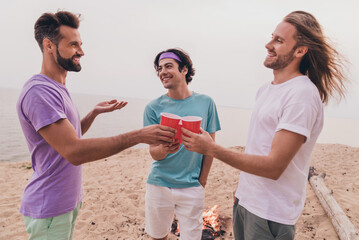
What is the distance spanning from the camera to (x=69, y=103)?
2.03m

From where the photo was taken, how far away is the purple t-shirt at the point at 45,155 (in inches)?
65.7

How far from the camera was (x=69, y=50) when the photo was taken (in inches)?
82.9

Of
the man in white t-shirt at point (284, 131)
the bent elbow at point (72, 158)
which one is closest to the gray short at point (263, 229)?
the man in white t-shirt at point (284, 131)

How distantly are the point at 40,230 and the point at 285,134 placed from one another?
2.24m

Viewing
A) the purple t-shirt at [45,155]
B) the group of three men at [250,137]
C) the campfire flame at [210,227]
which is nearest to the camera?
the group of three men at [250,137]

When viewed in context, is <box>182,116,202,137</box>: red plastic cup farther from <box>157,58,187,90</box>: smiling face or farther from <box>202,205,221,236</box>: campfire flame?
<box>202,205,221,236</box>: campfire flame

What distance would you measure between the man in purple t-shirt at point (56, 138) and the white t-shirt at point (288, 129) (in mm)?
848

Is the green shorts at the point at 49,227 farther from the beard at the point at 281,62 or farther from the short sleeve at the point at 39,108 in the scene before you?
the beard at the point at 281,62

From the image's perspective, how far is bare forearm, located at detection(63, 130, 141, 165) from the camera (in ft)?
5.49

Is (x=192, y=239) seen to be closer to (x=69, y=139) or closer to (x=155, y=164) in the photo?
(x=155, y=164)

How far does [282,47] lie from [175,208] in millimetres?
2279

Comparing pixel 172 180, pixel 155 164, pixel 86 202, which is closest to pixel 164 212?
pixel 172 180

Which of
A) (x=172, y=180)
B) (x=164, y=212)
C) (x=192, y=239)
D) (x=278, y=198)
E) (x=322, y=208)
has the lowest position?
(x=322, y=208)

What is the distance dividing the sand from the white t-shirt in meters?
2.52
